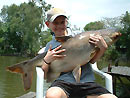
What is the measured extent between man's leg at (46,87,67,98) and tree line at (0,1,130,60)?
24.3m

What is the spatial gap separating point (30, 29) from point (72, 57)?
37.4 meters

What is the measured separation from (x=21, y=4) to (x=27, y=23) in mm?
8495

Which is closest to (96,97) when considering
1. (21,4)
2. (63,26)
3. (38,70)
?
(38,70)

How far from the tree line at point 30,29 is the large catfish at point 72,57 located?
938 inches

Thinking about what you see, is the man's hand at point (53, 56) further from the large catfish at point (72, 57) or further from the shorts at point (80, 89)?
the shorts at point (80, 89)

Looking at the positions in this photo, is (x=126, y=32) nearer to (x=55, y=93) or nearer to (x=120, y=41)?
(x=120, y=41)

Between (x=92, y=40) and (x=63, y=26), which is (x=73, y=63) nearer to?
(x=92, y=40)

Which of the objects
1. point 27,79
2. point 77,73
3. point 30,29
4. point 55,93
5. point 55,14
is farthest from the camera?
point 30,29

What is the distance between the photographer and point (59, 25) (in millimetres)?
3229

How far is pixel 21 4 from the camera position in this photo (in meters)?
46.3

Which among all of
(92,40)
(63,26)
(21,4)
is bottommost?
(92,40)

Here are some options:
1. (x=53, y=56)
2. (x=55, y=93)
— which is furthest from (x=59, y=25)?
(x=55, y=93)

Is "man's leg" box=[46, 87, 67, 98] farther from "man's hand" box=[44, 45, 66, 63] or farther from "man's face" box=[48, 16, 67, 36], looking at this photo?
"man's face" box=[48, 16, 67, 36]

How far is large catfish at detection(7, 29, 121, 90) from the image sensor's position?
9.43 ft
